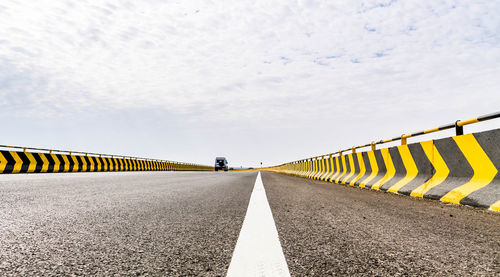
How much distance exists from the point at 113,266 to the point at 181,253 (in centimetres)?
43

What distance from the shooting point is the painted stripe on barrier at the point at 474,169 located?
5230 mm

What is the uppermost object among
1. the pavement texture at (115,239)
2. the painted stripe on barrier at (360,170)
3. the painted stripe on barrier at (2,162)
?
the painted stripe on barrier at (2,162)

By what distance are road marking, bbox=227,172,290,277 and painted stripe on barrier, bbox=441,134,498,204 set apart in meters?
3.58

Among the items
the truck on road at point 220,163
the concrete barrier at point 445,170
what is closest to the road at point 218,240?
the concrete barrier at point 445,170

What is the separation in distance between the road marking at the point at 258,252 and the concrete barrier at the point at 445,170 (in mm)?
3465

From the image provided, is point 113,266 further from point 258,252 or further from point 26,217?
point 26,217

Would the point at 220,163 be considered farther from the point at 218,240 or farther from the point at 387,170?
the point at 218,240

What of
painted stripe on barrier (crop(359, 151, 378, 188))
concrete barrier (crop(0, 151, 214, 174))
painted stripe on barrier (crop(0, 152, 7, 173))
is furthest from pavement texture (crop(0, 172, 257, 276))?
concrete barrier (crop(0, 151, 214, 174))

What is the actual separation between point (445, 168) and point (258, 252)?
5161 mm

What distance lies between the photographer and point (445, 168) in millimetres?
6203

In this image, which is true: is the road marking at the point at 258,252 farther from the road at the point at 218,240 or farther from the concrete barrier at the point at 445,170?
the concrete barrier at the point at 445,170

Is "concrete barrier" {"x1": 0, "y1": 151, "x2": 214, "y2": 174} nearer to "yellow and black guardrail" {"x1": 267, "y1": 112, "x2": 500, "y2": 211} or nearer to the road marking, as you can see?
"yellow and black guardrail" {"x1": 267, "y1": 112, "x2": 500, "y2": 211}

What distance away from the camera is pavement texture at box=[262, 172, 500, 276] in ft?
6.58

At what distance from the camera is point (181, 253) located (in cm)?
225
